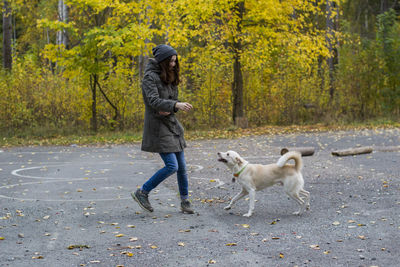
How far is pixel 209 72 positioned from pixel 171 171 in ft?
40.3

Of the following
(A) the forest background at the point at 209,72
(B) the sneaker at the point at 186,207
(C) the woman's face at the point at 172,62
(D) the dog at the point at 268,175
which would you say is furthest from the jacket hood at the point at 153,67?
(A) the forest background at the point at 209,72

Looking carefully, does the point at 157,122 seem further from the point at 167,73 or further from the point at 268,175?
the point at 268,175

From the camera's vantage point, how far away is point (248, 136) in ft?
54.0

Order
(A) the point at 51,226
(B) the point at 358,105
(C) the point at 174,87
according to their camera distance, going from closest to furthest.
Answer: (A) the point at 51,226 < (C) the point at 174,87 < (B) the point at 358,105

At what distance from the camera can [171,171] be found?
6461 mm

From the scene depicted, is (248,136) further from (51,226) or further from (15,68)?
(51,226)

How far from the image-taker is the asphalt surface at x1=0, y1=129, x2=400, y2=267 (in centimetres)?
492

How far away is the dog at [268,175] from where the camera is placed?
21.5ft

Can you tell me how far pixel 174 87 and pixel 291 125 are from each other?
1316cm

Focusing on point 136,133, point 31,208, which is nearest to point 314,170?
point 31,208

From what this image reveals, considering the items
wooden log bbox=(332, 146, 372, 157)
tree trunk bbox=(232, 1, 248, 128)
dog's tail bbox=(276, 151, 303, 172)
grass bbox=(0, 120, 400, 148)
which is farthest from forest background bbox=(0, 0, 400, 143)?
dog's tail bbox=(276, 151, 303, 172)

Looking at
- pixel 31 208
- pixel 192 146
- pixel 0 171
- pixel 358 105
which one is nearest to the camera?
pixel 31 208

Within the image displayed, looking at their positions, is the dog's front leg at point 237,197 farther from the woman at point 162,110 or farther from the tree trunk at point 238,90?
the tree trunk at point 238,90

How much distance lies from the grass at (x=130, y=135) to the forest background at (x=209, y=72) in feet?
1.14
